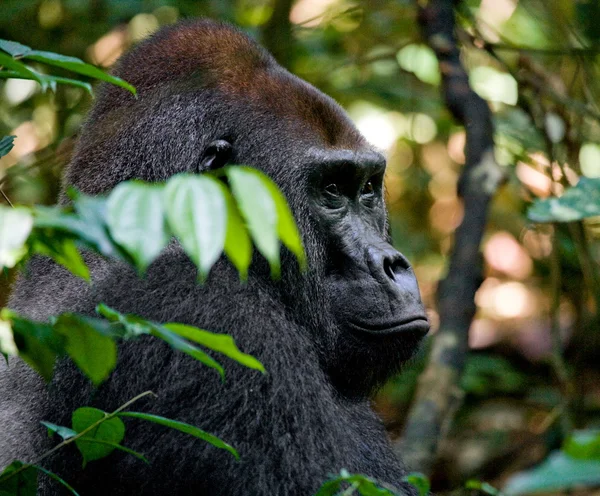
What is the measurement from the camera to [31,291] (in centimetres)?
306

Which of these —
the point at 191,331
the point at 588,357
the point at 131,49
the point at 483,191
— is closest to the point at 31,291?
the point at 131,49

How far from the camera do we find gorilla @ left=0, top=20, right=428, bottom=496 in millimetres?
2494

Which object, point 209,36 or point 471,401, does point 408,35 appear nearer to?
point 471,401

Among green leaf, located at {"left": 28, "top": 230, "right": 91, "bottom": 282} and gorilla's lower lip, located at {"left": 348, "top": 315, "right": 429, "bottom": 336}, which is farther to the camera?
gorilla's lower lip, located at {"left": 348, "top": 315, "right": 429, "bottom": 336}

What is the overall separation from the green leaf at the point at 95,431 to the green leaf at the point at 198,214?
0.81 metres

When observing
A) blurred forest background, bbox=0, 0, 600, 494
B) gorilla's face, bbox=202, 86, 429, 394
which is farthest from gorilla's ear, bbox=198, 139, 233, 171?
blurred forest background, bbox=0, 0, 600, 494

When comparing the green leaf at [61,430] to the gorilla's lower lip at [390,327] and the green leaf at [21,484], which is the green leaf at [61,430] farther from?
the gorilla's lower lip at [390,327]

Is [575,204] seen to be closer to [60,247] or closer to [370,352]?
[370,352]

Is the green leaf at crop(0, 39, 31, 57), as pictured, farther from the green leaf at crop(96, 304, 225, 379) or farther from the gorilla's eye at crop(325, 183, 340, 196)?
the gorilla's eye at crop(325, 183, 340, 196)

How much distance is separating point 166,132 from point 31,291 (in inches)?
29.1

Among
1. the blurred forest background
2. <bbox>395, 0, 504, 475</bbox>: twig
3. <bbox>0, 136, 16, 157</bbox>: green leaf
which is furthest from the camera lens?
the blurred forest background

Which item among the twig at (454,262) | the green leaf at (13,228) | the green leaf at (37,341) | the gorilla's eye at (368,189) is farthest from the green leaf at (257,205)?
the twig at (454,262)

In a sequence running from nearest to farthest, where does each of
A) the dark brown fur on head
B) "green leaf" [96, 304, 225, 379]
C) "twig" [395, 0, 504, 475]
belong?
"green leaf" [96, 304, 225, 379] → the dark brown fur on head → "twig" [395, 0, 504, 475]

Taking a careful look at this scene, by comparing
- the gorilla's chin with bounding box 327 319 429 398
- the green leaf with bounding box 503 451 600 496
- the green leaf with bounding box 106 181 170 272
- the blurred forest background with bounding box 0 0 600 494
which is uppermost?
the green leaf with bounding box 106 181 170 272
